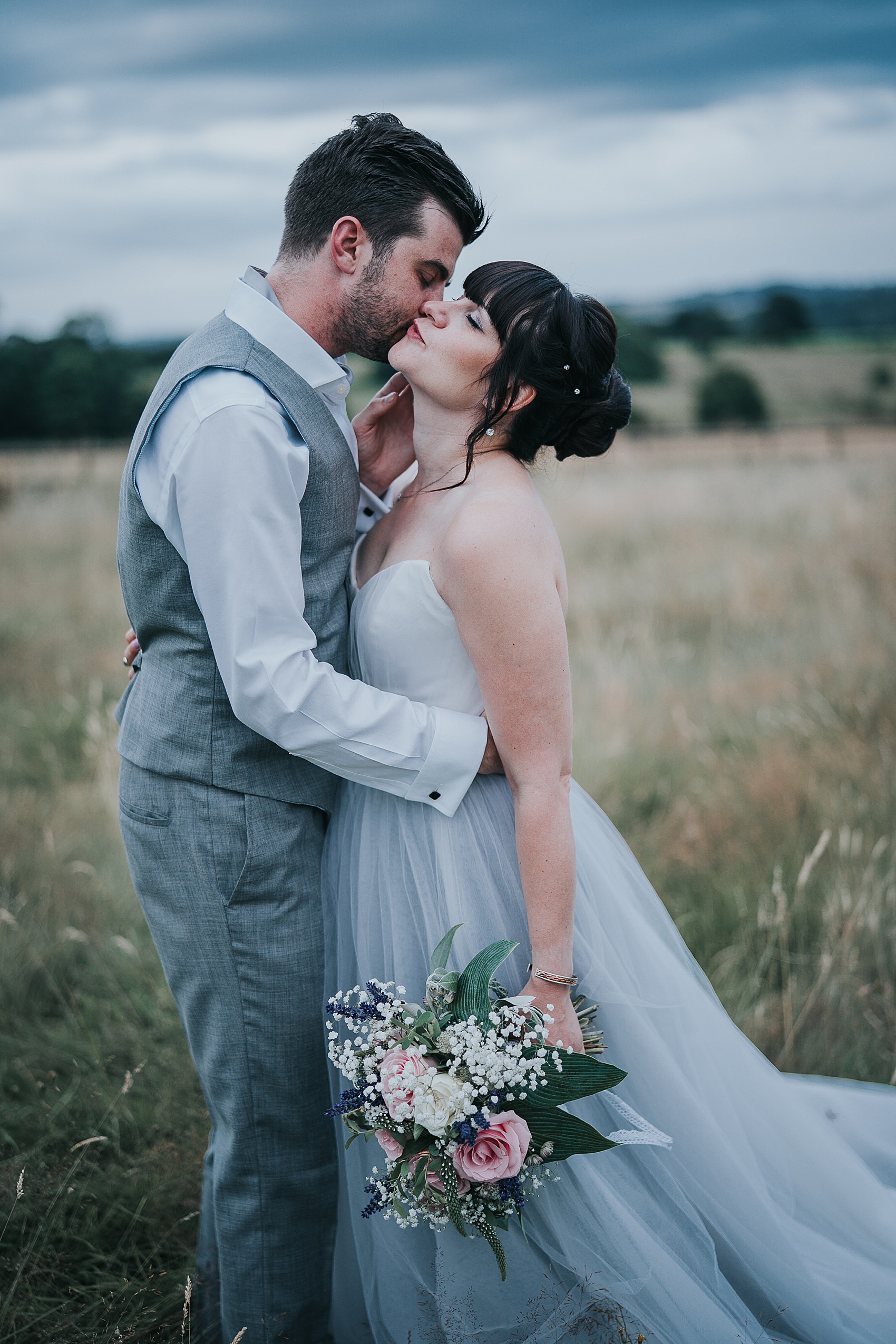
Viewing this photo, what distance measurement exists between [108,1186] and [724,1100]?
1.79 m

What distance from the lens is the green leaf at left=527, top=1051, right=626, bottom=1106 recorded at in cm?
190

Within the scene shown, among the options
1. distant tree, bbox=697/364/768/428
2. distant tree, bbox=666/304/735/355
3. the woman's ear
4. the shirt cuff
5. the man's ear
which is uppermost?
distant tree, bbox=666/304/735/355

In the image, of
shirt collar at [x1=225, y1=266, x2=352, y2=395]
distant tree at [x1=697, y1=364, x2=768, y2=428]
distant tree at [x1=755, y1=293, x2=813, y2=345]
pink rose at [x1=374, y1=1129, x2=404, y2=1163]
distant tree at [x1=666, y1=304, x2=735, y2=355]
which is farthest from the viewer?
distant tree at [x1=666, y1=304, x2=735, y2=355]

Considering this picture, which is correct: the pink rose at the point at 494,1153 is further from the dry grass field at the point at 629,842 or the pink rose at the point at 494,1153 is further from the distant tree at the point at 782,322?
the distant tree at the point at 782,322

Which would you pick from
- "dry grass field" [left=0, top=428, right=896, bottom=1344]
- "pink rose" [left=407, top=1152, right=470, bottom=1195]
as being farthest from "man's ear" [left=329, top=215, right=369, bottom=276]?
"pink rose" [left=407, top=1152, right=470, bottom=1195]

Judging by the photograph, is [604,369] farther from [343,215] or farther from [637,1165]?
[637,1165]

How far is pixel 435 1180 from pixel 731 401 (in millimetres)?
33746

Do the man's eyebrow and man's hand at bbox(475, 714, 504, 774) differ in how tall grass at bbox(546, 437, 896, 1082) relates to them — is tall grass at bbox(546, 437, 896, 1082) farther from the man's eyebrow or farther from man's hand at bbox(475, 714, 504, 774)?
the man's eyebrow

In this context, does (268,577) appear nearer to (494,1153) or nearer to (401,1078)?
(401,1078)

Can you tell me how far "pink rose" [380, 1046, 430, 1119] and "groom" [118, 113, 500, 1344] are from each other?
573 millimetres

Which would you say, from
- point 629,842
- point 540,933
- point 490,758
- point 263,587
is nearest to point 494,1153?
point 540,933

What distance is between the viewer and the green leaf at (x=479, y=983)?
1908mm

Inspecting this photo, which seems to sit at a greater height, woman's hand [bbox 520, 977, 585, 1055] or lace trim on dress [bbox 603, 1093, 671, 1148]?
woman's hand [bbox 520, 977, 585, 1055]

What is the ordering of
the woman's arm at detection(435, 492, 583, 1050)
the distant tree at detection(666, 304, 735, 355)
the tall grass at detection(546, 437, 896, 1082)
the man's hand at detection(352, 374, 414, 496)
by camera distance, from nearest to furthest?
the woman's arm at detection(435, 492, 583, 1050)
the man's hand at detection(352, 374, 414, 496)
the tall grass at detection(546, 437, 896, 1082)
the distant tree at detection(666, 304, 735, 355)
